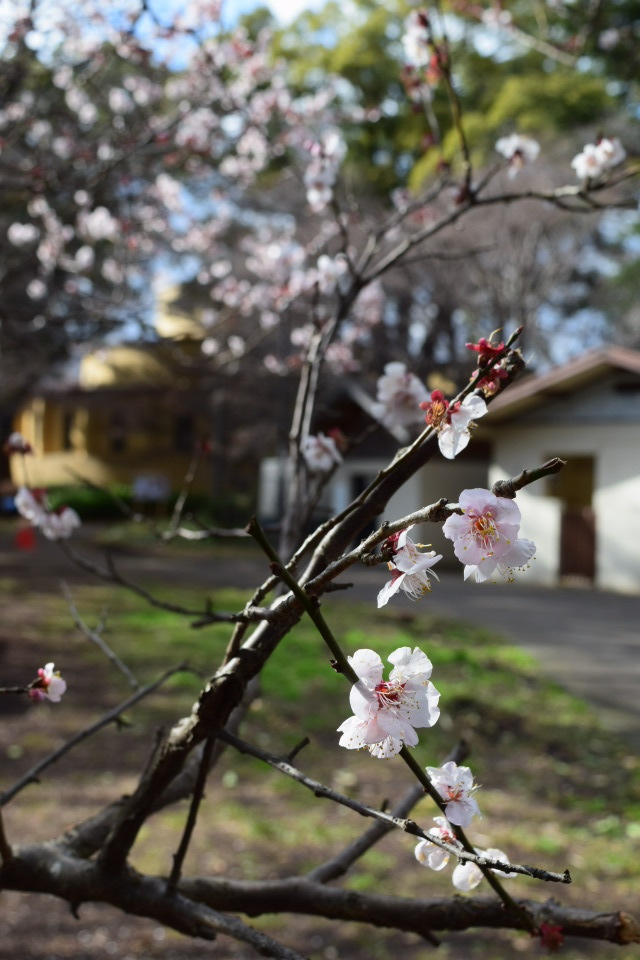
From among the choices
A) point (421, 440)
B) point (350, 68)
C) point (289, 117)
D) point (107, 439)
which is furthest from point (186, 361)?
point (107, 439)

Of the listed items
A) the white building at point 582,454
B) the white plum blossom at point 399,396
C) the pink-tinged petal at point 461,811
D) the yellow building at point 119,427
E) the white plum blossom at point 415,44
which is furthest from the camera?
the yellow building at point 119,427

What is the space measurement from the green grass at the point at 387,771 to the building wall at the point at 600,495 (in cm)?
556

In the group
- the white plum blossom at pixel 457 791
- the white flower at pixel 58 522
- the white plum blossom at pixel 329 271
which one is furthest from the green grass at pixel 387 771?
the white plum blossom at pixel 457 791

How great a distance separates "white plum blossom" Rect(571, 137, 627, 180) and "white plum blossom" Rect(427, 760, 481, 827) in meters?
1.97

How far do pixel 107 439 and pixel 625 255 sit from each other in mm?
17429

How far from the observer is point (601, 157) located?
8.28 feet

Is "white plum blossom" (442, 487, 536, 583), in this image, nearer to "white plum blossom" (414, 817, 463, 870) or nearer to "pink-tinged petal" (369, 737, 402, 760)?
"pink-tinged petal" (369, 737, 402, 760)

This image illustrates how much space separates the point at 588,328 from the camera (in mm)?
20031

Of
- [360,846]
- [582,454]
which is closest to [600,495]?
[582,454]

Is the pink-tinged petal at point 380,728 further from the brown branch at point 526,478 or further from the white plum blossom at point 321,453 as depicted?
the white plum blossom at point 321,453

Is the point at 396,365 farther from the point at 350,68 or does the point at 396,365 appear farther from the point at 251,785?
the point at 350,68

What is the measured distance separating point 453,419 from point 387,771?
445 centimetres

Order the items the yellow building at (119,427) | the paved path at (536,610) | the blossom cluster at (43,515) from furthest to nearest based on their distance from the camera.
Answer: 1. the yellow building at (119,427)
2. the paved path at (536,610)
3. the blossom cluster at (43,515)

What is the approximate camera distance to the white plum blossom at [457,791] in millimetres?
912
